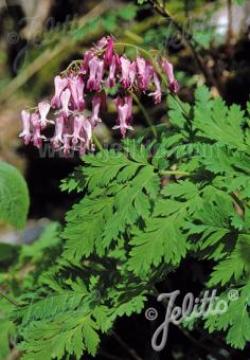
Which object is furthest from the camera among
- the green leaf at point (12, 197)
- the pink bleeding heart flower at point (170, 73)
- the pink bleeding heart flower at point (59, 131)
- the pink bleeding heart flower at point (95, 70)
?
the green leaf at point (12, 197)

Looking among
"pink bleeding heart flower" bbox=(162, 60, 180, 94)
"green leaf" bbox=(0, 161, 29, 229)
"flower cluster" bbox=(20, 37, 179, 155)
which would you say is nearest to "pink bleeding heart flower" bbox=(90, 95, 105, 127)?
"flower cluster" bbox=(20, 37, 179, 155)

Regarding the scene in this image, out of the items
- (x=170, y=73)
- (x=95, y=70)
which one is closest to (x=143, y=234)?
(x=95, y=70)

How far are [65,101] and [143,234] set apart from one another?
33.3 inches

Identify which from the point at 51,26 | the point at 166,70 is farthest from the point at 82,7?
the point at 166,70

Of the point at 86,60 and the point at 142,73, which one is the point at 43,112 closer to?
the point at 86,60

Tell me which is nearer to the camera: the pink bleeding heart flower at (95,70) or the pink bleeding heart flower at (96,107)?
the pink bleeding heart flower at (95,70)

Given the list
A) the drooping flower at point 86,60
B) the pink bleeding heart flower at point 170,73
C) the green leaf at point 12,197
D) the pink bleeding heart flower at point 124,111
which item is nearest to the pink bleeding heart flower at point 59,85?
the drooping flower at point 86,60

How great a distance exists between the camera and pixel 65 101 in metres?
2.90

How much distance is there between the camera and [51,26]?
7016mm

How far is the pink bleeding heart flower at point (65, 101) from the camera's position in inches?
113

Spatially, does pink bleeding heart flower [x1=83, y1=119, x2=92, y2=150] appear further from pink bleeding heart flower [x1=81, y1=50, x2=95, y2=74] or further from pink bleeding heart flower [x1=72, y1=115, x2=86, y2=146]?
pink bleeding heart flower [x1=81, y1=50, x2=95, y2=74]

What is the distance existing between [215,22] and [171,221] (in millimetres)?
3598

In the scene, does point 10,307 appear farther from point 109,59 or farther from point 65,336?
point 109,59

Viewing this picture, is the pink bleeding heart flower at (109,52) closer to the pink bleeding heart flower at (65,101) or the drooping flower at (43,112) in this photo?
the pink bleeding heart flower at (65,101)
